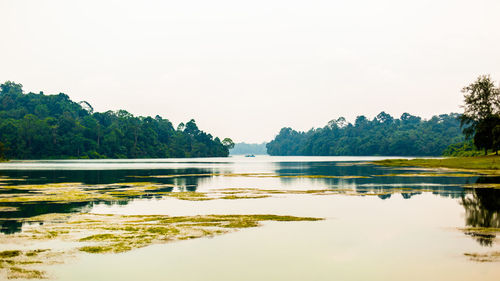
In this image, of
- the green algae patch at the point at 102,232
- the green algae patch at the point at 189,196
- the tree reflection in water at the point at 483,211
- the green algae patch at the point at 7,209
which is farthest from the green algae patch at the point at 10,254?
the green algae patch at the point at 189,196

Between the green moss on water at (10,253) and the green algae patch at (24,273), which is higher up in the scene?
the green moss on water at (10,253)

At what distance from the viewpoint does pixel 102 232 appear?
22219 millimetres

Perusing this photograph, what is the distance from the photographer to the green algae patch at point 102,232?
17.1 meters

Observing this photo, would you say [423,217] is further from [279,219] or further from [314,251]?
[314,251]

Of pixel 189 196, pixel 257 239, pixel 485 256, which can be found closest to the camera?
pixel 485 256

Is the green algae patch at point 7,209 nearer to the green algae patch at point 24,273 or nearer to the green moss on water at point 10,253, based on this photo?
the green moss on water at point 10,253

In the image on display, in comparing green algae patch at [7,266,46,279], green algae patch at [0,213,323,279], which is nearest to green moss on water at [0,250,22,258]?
green algae patch at [0,213,323,279]

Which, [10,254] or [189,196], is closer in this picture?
[10,254]

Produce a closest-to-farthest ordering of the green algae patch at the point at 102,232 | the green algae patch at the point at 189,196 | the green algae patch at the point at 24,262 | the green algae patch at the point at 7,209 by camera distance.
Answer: the green algae patch at the point at 24,262 < the green algae patch at the point at 102,232 < the green algae patch at the point at 7,209 < the green algae patch at the point at 189,196

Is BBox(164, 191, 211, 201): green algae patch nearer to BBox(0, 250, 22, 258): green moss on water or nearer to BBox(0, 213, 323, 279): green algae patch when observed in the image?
BBox(0, 213, 323, 279): green algae patch

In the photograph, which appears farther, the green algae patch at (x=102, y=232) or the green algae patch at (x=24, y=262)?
the green algae patch at (x=102, y=232)

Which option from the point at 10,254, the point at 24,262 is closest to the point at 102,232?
the point at 10,254

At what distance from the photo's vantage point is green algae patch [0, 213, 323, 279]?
1708 cm

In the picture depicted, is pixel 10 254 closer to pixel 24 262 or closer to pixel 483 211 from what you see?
pixel 24 262
